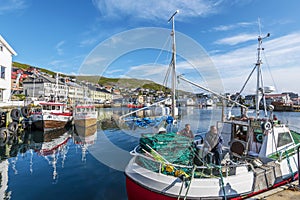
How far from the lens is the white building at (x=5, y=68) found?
990 inches

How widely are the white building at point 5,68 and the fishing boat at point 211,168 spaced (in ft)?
91.3

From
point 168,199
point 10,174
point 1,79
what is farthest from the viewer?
point 1,79

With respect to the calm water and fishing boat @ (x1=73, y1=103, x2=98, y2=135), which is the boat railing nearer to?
the calm water

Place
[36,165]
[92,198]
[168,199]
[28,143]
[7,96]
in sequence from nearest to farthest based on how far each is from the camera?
[168,199] → [92,198] → [36,165] → [28,143] → [7,96]

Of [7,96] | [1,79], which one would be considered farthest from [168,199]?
[7,96]

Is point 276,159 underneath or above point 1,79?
underneath

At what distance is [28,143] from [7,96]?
15.6 m

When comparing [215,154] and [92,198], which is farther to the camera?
[92,198]

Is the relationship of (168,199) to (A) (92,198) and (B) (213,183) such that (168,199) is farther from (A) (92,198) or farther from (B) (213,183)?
(A) (92,198)

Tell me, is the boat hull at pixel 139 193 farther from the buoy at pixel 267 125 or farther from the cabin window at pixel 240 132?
the cabin window at pixel 240 132

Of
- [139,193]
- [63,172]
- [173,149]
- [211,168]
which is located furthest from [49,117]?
[211,168]

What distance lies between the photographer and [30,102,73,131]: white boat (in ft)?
76.7

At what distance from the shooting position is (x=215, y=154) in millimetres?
6688

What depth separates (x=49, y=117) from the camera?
23984 millimetres
